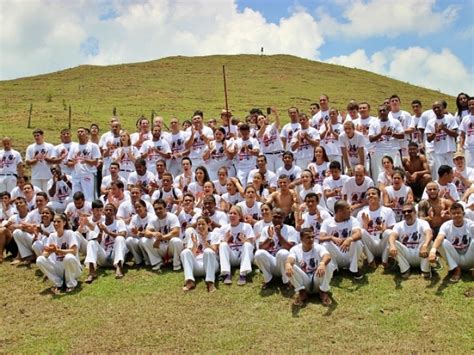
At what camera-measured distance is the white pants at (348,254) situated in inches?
412

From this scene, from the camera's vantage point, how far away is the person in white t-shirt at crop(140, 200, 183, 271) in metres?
11.8

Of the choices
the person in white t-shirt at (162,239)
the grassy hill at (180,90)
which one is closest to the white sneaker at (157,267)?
the person in white t-shirt at (162,239)

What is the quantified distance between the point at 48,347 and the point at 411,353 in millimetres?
5732

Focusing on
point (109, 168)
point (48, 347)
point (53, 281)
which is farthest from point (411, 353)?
point (109, 168)

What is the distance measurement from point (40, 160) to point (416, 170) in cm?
968

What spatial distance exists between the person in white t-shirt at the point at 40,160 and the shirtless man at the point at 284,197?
6.41m

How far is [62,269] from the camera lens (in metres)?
11.5

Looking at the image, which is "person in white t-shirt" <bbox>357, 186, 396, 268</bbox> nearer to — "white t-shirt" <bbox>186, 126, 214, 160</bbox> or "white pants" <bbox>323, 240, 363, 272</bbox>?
"white pants" <bbox>323, 240, 363, 272</bbox>

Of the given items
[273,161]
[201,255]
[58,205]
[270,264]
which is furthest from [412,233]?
[58,205]

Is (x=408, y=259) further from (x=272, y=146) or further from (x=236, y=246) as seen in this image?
(x=272, y=146)

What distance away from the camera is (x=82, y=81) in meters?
56.2

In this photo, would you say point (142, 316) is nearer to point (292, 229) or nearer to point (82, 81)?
point (292, 229)

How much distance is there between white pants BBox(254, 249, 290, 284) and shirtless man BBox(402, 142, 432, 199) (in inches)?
184

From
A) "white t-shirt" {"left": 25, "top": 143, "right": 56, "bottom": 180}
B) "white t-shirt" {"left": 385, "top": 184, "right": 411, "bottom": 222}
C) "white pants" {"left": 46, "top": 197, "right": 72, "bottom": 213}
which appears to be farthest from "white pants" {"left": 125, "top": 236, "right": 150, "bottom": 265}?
"white t-shirt" {"left": 385, "top": 184, "right": 411, "bottom": 222}
